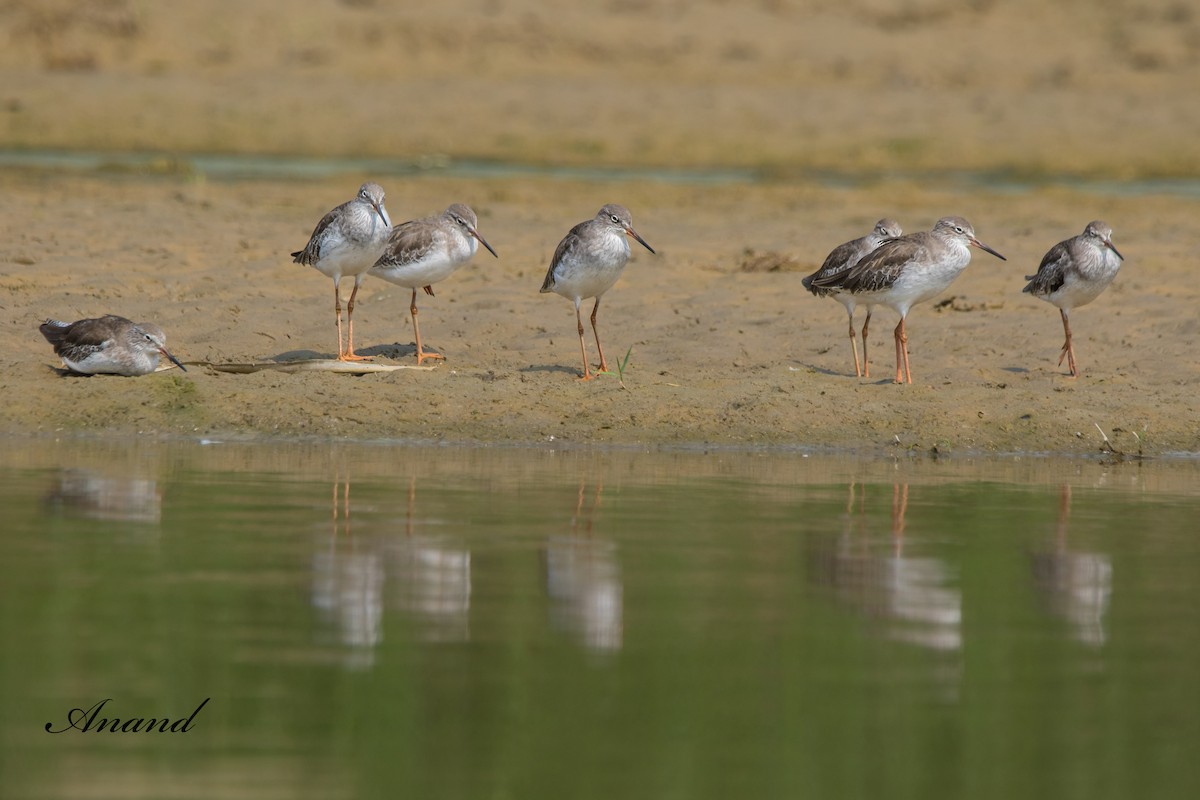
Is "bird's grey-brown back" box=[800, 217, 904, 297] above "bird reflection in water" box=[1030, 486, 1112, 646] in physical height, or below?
above

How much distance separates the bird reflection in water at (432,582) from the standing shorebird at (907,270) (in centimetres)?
626

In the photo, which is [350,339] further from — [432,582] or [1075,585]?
[1075,585]

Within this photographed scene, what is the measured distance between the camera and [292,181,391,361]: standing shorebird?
1467cm

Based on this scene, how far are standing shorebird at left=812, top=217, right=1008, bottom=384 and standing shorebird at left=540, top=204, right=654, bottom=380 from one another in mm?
1714

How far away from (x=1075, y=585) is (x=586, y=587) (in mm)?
2168

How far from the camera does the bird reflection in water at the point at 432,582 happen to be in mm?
7207

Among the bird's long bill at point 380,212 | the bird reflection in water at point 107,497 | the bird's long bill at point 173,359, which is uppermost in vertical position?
the bird's long bill at point 380,212

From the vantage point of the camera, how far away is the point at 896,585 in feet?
26.8

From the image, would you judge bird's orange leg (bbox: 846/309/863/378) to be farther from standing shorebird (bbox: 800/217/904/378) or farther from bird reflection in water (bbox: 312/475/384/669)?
bird reflection in water (bbox: 312/475/384/669)

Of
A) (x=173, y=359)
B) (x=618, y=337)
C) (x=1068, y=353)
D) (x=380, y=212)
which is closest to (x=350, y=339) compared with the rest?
(x=380, y=212)

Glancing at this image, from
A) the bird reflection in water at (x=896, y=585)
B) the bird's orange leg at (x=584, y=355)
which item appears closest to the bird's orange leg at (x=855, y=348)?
the bird's orange leg at (x=584, y=355)

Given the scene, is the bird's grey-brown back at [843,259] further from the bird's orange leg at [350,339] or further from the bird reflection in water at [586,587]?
the bird reflection in water at [586,587]

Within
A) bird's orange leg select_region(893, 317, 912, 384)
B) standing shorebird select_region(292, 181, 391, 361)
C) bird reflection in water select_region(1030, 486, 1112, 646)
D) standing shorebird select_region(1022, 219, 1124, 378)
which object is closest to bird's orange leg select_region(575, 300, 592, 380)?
standing shorebird select_region(292, 181, 391, 361)

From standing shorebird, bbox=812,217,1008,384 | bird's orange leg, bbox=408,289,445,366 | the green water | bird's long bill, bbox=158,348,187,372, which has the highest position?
standing shorebird, bbox=812,217,1008,384
